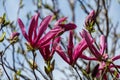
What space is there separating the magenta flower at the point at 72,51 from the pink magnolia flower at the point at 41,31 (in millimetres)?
70

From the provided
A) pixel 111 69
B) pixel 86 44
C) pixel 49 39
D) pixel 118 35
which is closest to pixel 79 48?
pixel 86 44

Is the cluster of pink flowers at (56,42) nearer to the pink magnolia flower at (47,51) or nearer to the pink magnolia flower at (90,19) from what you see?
the pink magnolia flower at (47,51)

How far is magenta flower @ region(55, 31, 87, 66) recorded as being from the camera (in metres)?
1.55

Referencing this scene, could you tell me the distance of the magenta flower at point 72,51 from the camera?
1.55m

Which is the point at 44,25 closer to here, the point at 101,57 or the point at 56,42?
the point at 56,42

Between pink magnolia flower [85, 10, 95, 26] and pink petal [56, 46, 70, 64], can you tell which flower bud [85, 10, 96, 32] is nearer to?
pink magnolia flower [85, 10, 95, 26]

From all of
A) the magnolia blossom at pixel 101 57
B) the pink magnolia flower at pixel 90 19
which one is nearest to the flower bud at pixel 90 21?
the pink magnolia flower at pixel 90 19

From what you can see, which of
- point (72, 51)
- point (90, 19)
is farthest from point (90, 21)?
point (72, 51)

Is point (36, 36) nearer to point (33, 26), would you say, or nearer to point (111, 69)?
point (33, 26)

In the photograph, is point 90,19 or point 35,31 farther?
point 90,19

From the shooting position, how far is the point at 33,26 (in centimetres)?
155

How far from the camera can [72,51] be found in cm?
160

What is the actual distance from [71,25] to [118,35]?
13.7 feet

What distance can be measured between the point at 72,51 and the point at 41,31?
19 cm
